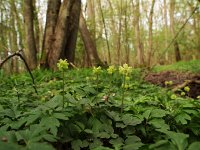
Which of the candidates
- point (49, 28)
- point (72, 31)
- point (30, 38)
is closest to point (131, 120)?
point (49, 28)

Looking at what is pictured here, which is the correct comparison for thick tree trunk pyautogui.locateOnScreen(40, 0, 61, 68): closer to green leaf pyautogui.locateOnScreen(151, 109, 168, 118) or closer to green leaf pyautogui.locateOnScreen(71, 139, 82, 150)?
green leaf pyautogui.locateOnScreen(151, 109, 168, 118)

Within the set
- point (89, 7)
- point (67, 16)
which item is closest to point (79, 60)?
point (89, 7)

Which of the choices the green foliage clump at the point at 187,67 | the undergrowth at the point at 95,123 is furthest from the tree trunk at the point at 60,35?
the undergrowth at the point at 95,123

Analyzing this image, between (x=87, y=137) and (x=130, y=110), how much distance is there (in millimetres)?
497

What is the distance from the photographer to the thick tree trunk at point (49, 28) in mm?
8359

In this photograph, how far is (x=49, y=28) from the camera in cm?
847

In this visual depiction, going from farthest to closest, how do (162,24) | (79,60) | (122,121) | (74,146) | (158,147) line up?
(162,24) → (79,60) → (122,121) → (74,146) → (158,147)

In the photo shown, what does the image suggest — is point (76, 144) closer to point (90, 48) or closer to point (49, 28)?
point (49, 28)

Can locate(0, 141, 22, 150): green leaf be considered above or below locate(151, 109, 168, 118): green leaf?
above

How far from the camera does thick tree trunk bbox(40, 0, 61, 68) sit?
836 cm

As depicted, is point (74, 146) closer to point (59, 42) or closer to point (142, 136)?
point (142, 136)

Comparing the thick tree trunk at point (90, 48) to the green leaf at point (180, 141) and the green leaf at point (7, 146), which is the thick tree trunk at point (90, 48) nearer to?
the green leaf at point (180, 141)

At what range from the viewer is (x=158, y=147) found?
3.73 ft

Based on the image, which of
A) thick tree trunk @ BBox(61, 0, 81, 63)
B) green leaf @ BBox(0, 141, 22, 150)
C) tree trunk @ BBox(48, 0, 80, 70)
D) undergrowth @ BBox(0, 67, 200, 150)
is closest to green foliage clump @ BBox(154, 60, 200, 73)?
thick tree trunk @ BBox(61, 0, 81, 63)
